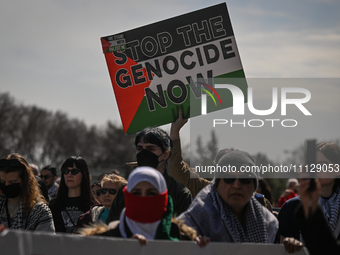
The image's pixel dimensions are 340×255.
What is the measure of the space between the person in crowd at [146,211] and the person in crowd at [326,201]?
98 cm

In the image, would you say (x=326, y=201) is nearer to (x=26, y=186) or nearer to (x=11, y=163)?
(x=26, y=186)

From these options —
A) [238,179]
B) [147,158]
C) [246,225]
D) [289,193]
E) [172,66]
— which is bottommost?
[289,193]

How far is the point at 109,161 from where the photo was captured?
78938 millimetres

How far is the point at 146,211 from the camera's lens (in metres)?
3.10

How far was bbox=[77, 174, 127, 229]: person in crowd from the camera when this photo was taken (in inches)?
196

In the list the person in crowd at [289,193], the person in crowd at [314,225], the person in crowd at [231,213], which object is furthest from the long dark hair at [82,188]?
the person in crowd at [289,193]

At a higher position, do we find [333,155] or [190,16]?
[190,16]

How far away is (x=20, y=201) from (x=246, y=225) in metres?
2.00

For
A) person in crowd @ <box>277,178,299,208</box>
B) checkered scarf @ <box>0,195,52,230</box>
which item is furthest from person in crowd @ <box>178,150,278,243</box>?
person in crowd @ <box>277,178,299,208</box>

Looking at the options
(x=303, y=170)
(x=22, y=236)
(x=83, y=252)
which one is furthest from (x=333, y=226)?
(x=22, y=236)

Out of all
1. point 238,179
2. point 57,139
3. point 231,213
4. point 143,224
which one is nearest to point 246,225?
point 231,213

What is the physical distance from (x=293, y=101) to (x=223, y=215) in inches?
86.7

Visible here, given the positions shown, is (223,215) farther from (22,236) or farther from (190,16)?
(190,16)

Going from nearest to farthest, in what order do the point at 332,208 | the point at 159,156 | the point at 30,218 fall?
1. the point at 332,208
2. the point at 159,156
3. the point at 30,218
